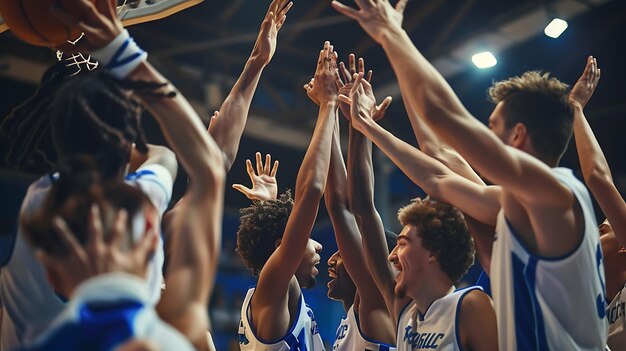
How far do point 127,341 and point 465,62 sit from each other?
888cm

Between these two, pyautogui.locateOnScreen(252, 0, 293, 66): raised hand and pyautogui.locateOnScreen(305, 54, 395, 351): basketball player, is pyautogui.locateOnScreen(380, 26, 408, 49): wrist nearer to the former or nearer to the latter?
pyautogui.locateOnScreen(252, 0, 293, 66): raised hand

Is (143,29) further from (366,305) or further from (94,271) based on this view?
(94,271)

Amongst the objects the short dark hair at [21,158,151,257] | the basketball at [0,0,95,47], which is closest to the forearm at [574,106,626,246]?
the basketball at [0,0,95,47]

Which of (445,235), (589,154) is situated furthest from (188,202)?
(589,154)

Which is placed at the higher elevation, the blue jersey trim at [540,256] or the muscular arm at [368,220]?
the blue jersey trim at [540,256]

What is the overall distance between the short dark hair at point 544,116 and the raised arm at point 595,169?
3.08ft

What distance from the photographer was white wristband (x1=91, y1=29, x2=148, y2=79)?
185 cm

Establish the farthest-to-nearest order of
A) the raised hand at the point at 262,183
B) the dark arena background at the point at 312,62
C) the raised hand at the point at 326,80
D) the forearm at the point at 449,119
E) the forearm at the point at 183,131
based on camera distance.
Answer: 1. the dark arena background at the point at 312,62
2. the raised hand at the point at 262,183
3. the raised hand at the point at 326,80
4. the forearm at the point at 449,119
5. the forearm at the point at 183,131

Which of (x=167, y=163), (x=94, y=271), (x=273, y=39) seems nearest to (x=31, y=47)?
(x=273, y=39)

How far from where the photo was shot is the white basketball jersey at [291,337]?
3.52 metres

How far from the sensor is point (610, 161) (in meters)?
10.3

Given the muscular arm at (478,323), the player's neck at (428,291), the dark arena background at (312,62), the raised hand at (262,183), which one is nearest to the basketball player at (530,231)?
the muscular arm at (478,323)

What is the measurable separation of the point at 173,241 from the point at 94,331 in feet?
1.34

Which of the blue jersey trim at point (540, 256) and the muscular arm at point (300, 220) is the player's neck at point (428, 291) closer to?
the muscular arm at point (300, 220)
